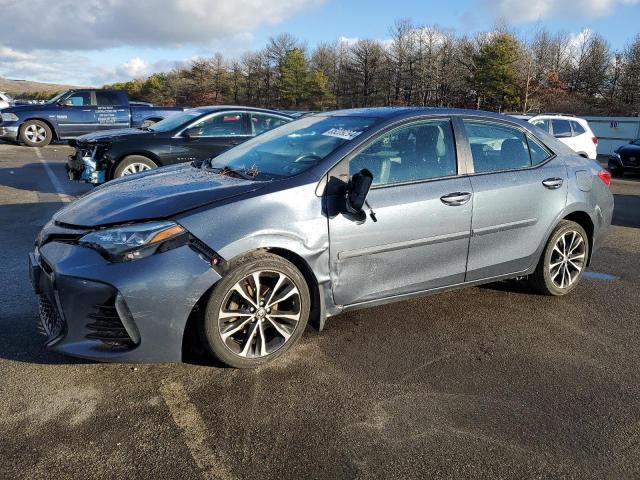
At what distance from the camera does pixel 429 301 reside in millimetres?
4574

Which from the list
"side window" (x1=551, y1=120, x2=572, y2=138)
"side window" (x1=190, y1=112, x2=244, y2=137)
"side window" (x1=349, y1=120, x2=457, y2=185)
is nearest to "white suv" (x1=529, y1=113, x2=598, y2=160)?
"side window" (x1=551, y1=120, x2=572, y2=138)

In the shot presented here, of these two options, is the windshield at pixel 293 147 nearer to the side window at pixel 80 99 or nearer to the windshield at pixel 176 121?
the windshield at pixel 176 121

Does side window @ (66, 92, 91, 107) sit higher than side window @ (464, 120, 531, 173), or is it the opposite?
side window @ (66, 92, 91, 107)

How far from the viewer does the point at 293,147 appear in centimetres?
399

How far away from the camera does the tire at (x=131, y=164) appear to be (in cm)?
834

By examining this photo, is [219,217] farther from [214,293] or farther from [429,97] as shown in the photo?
[429,97]

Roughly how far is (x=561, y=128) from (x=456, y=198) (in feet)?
37.8

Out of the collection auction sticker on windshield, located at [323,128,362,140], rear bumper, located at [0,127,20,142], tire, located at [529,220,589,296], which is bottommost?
tire, located at [529,220,589,296]

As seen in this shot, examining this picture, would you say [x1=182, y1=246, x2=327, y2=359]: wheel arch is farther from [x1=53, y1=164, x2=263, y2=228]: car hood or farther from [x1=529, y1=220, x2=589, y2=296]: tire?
[x1=529, y1=220, x2=589, y2=296]: tire

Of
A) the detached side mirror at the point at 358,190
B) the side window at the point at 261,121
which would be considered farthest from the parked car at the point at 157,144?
the detached side mirror at the point at 358,190

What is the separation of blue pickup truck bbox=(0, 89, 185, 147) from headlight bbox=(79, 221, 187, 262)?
48.9ft

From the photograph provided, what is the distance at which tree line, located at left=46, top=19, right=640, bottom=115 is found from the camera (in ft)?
162

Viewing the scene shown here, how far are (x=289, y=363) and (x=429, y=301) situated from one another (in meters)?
1.65

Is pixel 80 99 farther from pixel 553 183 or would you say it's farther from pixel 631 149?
pixel 631 149
